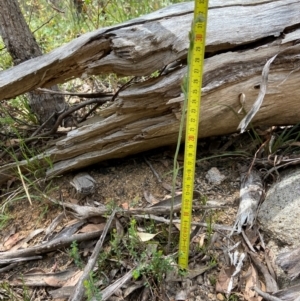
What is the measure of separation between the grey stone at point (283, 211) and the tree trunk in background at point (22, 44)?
5.27 ft

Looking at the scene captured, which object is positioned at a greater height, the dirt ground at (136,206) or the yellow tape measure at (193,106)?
the yellow tape measure at (193,106)

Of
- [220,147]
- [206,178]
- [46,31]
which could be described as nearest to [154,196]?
[206,178]

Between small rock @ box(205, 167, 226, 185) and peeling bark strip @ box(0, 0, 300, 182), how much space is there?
26 cm

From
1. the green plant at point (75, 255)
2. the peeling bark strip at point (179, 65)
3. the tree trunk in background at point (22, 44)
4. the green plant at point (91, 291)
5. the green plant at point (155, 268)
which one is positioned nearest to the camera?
the green plant at point (91, 291)

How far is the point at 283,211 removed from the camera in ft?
7.20

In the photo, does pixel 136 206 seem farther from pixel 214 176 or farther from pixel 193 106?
pixel 193 106

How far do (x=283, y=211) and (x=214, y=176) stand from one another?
49cm

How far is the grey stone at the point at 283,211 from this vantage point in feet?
6.95

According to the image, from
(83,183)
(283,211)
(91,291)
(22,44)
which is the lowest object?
(283,211)

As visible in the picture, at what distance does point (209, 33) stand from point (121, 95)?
23.1 inches

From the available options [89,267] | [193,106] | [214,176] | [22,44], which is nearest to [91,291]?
[89,267]

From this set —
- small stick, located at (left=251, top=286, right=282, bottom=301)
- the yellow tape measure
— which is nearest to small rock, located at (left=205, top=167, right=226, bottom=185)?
the yellow tape measure

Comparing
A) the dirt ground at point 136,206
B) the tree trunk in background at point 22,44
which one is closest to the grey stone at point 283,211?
the dirt ground at point 136,206

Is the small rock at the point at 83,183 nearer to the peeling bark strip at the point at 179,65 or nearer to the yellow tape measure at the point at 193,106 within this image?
the peeling bark strip at the point at 179,65
